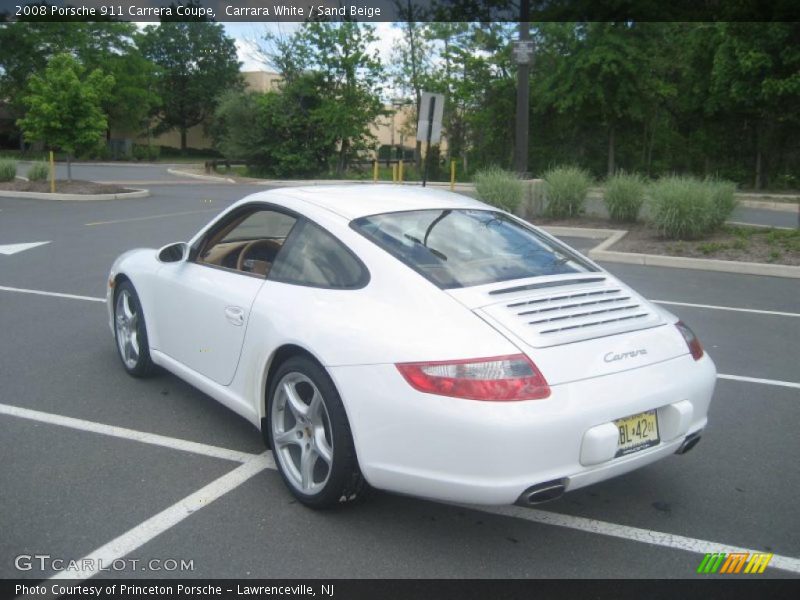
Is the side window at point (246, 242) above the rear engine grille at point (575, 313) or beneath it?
above

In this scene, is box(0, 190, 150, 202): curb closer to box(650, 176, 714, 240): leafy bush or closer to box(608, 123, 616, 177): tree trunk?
box(650, 176, 714, 240): leafy bush

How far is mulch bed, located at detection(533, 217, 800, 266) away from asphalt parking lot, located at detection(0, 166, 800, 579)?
593cm

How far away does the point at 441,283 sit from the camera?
11.8 ft

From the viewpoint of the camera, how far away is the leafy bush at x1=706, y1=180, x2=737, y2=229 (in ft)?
43.6

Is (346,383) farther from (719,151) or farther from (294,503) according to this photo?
(719,151)

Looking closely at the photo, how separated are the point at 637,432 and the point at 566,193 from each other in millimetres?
13032

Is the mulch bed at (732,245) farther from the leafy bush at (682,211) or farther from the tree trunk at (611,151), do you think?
the tree trunk at (611,151)

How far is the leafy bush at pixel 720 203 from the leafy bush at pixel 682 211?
3.3 inches

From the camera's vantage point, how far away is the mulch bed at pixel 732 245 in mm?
11688

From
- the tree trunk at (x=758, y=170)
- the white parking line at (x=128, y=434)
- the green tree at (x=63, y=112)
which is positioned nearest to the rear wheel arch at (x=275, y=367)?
the white parking line at (x=128, y=434)

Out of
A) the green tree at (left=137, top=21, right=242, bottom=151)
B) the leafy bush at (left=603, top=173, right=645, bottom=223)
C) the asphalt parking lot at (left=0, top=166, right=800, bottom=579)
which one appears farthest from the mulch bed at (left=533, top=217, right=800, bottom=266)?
the green tree at (left=137, top=21, right=242, bottom=151)

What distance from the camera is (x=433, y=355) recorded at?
3.20 m

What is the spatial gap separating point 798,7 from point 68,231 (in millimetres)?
22188
